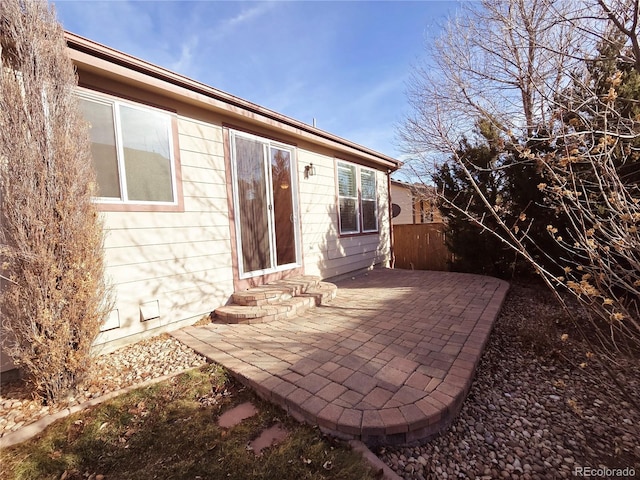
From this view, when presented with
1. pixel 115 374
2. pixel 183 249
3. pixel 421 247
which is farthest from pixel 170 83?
pixel 421 247

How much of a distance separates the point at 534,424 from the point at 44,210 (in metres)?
3.95

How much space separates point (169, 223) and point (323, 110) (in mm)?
8047

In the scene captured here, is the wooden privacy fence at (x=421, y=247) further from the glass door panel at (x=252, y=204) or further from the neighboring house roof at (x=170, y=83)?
the glass door panel at (x=252, y=204)

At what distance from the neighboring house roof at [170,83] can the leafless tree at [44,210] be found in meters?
0.37

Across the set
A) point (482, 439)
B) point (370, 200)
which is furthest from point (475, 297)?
point (370, 200)

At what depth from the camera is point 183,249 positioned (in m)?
3.65

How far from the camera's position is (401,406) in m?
1.86

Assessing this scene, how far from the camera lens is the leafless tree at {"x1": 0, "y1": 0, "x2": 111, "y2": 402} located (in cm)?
205

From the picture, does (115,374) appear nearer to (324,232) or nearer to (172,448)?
(172,448)

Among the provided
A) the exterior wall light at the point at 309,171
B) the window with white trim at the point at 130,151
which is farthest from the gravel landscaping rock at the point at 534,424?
the exterior wall light at the point at 309,171

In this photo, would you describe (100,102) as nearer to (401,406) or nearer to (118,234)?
(118,234)

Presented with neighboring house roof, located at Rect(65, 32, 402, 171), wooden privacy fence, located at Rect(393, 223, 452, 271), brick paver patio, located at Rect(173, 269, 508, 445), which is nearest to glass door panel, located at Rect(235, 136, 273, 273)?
neighboring house roof, located at Rect(65, 32, 402, 171)

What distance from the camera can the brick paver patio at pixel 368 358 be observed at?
5.91 ft

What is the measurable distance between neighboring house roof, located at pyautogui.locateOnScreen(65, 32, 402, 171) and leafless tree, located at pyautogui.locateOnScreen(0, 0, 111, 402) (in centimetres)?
37
